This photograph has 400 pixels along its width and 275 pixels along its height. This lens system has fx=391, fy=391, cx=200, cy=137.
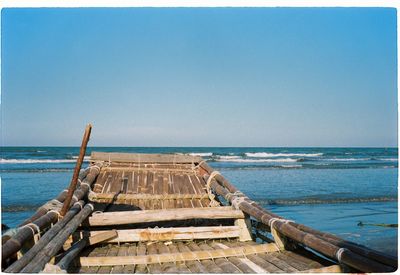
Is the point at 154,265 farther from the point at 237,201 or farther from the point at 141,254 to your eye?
the point at 237,201

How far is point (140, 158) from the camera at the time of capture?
888 centimetres

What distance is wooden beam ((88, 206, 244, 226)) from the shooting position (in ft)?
15.9

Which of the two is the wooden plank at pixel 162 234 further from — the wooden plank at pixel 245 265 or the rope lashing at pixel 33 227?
the rope lashing at pixel 33 227

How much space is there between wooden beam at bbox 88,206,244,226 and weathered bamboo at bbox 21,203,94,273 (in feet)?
0.99

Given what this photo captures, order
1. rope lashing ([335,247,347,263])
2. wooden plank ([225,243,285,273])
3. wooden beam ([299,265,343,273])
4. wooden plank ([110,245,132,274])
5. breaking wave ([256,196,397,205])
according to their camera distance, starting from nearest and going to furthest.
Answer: rope lashing ([335,247,347,263]) < wooden beam ([299,265,343,273]) < wooden plank ([225,243,285,273]) < wooden plank ([110,245,132,274]) < breaking wave ([256,196,397,205])

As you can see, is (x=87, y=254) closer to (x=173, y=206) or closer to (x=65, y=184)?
(x=173, y=206)

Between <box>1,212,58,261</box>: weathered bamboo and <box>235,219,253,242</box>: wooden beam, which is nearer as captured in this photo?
<box>1,212,58,261</box>: weathered bamboo

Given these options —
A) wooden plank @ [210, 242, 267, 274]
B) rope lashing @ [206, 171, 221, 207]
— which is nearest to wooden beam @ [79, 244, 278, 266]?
wooden plank @ [210, 242, 267, 274]

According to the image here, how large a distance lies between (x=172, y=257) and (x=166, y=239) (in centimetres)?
83

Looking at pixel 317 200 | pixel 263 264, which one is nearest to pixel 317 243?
pixel 263 264

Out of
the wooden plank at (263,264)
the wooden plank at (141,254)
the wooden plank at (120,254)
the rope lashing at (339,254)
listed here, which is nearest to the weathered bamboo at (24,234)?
the wooden plank at (120,254)

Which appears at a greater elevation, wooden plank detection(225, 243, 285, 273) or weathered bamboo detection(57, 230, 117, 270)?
weathered bamboo detection(57, 230, 117, 270)

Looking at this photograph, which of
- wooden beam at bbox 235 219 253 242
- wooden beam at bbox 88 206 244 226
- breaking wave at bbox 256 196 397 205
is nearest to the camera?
wooden beam at bbox 88 206 244 226

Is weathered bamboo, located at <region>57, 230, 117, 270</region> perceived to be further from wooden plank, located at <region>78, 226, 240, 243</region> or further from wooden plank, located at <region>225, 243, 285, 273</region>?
wooden plank, located at <region>225, 243, 285, 273</region>
